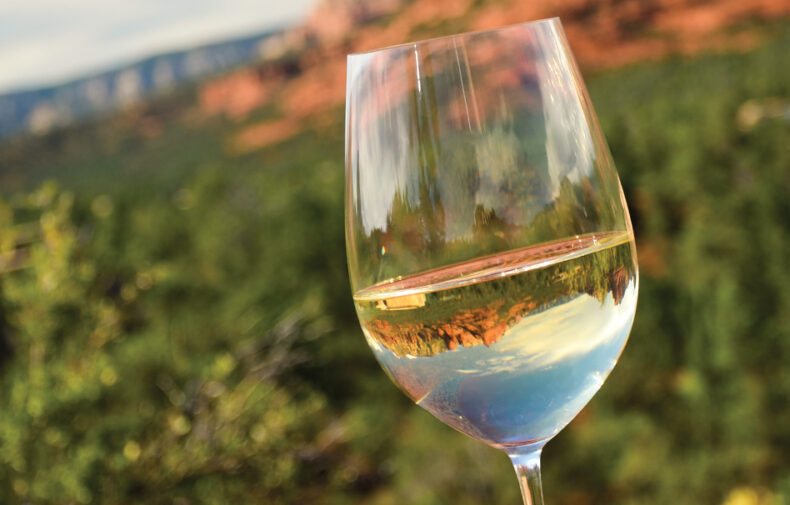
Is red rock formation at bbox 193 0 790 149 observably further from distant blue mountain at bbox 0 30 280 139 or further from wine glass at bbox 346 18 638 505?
wine glass at bbox 346 18 638 505

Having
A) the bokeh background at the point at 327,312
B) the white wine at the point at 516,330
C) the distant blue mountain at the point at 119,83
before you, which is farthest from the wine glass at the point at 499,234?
the distant blue mountain at the point at 119,83

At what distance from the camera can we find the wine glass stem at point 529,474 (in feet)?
1.99

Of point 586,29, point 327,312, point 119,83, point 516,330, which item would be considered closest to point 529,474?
point 516,330

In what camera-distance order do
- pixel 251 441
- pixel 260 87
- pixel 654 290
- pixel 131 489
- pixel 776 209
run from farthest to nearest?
pixel 260 87 → pixel 654 290 → pixel 776 209 → pixel 251 441 → pixel 131 489

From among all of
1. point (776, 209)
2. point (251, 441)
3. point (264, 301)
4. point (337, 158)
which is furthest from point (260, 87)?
point (251, 441)

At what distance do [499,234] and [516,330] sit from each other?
78 millimetres

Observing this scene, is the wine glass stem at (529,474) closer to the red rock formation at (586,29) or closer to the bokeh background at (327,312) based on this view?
the bokeh background at (327,312)

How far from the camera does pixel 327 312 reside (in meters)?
10.5

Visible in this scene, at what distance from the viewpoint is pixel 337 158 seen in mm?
17656

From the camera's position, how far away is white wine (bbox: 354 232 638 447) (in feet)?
1.96

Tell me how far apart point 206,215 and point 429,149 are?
11930 mm

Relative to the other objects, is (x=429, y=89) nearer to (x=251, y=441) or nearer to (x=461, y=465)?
(x=251, y=441)

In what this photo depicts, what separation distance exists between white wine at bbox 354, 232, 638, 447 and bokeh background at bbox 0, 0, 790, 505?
169 centimetres

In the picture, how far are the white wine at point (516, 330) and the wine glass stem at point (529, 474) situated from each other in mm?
12
